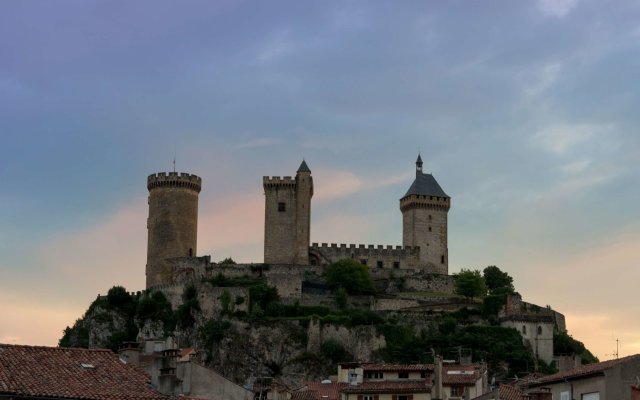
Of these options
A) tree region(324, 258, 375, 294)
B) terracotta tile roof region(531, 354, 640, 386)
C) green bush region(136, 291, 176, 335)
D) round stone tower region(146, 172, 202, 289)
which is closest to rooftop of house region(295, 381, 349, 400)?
terracotta tile roof region(531, 354, 640, 386)

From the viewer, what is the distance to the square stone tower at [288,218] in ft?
407

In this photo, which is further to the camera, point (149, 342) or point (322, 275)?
point (322, 275)

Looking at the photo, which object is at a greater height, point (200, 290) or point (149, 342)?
point (200, 290)

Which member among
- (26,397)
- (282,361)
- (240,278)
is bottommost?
(26,397)

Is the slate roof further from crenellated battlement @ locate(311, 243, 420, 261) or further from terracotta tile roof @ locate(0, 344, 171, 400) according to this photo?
terracotta tile roof @ locate(0, 344, 171, 400)

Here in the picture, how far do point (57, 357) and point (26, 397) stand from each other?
3645mm

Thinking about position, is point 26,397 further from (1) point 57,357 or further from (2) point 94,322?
(2) point 94,322

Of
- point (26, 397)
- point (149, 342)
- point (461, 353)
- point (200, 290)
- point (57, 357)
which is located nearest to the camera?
point (26, 397)

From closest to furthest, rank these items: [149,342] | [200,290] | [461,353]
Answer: [149,342]
[461,353]
[200,290]

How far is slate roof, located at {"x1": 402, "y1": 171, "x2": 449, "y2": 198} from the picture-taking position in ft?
440

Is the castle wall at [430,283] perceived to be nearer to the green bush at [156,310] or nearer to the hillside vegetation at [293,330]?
the hillside vegetation at [293,330]

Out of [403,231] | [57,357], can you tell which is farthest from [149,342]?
[403,231]

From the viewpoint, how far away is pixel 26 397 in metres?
34.5

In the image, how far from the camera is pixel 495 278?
13062 cm
